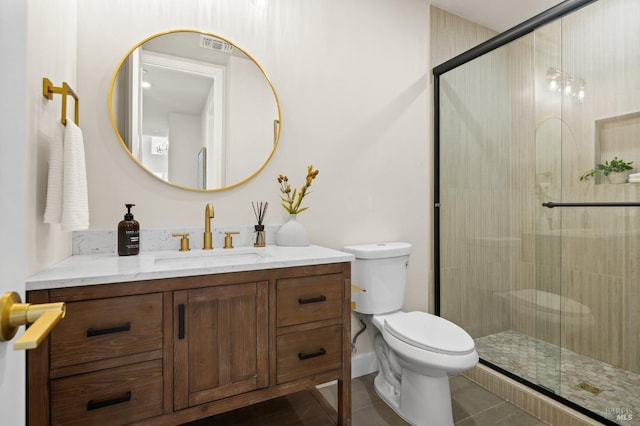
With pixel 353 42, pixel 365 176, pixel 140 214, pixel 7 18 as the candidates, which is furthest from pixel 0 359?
pixel 353 42

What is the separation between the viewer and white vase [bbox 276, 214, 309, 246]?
1785 mm

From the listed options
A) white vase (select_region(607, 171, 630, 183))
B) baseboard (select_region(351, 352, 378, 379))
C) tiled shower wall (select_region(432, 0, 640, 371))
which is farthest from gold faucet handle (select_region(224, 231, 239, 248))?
white vase (select_region(607, 171, 630, 183))

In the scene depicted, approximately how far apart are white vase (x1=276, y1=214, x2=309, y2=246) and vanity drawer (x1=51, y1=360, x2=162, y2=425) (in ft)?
2.74

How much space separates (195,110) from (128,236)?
28.5 inches

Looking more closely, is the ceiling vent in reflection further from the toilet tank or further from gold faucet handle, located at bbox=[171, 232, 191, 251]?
the toilet tank

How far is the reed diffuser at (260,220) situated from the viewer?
5.83ft

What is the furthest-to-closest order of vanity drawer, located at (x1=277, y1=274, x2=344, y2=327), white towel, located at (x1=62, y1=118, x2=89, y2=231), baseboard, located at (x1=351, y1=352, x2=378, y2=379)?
baseboard, located at (x1=351, y1=352, x2=378, y2=379), vanity drawer, located at (x1=277, y1=274, x2=344, y2=327), white towel, located at (x1=62, y1=118, x2=89, y2=231)

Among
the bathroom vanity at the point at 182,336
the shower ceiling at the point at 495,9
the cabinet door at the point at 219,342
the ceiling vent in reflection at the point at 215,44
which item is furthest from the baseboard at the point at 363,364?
the shower ceiling at the point at 495,9

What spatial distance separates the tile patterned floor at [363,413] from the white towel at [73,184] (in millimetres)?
1161

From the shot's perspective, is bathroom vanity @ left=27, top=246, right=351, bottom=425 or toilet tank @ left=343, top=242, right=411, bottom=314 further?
toilet tank @ left=343, top=242, right=411, bottom=314

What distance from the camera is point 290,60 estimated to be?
75.8 inches

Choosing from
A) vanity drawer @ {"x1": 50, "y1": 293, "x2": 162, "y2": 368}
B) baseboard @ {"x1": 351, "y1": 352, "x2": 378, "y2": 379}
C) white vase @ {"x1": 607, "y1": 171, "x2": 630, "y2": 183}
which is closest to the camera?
vanity drawer @ {"x1": 50, "y1": 293, "x2": 162, "y2": 368}

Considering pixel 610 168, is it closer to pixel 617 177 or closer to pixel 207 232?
pixel 617 177

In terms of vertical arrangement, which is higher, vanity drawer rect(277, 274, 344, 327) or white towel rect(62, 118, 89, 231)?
white towel rect(62, 118, 89, 231)
